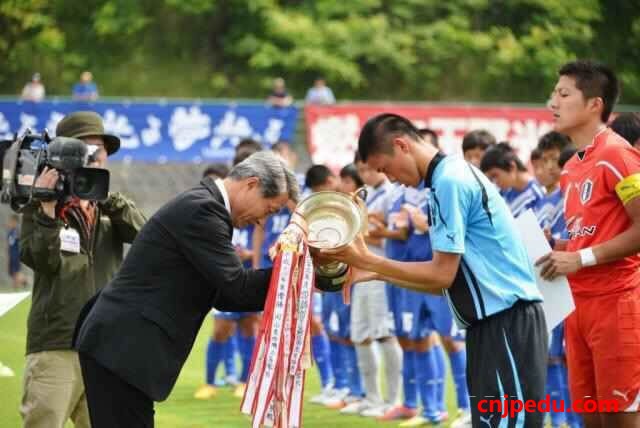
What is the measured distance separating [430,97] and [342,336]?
68.6 ft

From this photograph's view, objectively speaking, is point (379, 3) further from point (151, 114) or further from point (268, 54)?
point (151, 114)

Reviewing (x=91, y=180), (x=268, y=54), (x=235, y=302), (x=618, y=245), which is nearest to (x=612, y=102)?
(x=618, y=245)

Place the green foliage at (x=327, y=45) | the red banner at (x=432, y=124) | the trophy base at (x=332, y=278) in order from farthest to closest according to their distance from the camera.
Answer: the green foliage at (x=327, y=45) < the red banner at (x=432, y=124) < the trophy base at (x=332, y=278)

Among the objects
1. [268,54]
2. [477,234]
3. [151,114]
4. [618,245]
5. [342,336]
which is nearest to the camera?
[477,234]

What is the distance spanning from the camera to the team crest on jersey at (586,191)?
19.1 ft

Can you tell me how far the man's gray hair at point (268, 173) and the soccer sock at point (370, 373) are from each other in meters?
5.05

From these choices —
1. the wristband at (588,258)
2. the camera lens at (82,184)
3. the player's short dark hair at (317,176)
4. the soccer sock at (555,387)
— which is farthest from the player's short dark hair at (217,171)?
the wristband at (588,258)

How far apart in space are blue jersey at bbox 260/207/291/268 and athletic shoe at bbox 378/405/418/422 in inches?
82.9

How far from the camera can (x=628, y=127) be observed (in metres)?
7.14

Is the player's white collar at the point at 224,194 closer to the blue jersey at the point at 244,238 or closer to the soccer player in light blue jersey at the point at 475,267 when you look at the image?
the soccer player in light blue jersey at the point at 475,267

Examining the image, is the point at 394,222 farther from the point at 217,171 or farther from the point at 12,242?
the point at 12,242

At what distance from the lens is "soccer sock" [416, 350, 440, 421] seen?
937cm

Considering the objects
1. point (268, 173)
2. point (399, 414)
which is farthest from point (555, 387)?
point (268, 173)

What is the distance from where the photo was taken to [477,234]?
16.9ft
